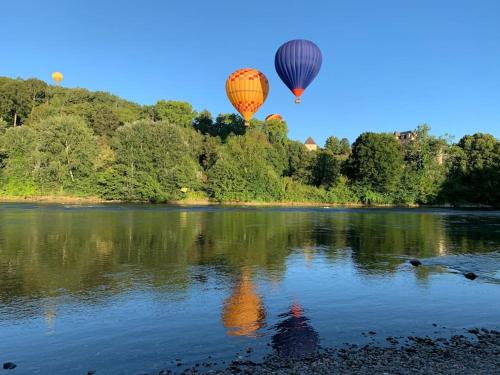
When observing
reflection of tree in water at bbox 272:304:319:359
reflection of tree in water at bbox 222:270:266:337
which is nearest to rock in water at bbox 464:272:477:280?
reflection of tree in water at bbox 222:270:266:337

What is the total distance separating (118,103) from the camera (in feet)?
402

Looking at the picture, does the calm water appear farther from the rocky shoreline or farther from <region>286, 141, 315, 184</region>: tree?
<region>286, 141, 315, 184</region>: tree

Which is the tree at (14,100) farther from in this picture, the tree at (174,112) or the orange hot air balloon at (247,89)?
the orange hot air balloon at (247,89)

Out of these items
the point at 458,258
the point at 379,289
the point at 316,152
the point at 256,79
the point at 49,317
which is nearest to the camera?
the point at 49,317

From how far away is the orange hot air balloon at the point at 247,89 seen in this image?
232ft

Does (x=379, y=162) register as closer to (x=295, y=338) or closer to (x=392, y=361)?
(x=295, y=338)

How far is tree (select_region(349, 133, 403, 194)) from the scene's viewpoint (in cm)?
8575

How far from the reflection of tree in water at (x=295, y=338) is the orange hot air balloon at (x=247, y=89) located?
200 feet

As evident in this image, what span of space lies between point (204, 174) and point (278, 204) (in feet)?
53.3

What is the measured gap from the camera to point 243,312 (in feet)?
44.1

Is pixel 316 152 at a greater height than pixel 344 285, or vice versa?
pixel 316 152

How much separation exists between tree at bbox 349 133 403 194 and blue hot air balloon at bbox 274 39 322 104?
25.5 m

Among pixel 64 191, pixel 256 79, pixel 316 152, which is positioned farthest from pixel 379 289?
pixel 316 152

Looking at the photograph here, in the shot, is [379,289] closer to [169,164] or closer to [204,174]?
[169,164]
